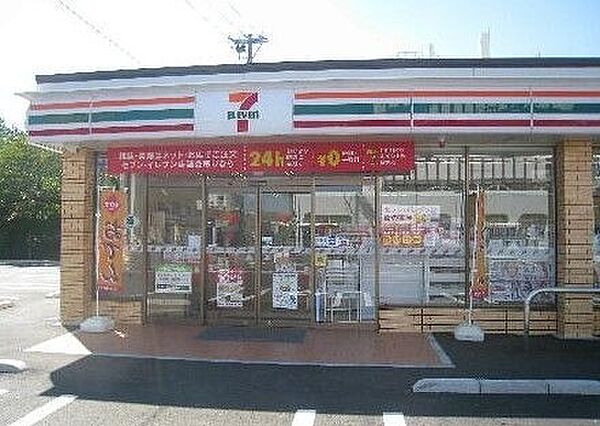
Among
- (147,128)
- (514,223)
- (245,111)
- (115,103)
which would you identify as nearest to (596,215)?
(514,223)

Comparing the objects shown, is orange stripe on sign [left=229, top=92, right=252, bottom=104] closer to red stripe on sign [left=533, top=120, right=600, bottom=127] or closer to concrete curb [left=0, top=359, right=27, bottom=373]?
red stripe on sign [left=533, top=120, right=600, bottom=127]

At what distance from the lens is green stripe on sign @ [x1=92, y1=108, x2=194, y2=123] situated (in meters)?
10.3

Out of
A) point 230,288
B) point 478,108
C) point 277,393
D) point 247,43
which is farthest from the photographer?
point 247,43

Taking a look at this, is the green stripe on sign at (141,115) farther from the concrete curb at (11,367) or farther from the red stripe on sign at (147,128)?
the concrete curb at (11,367)

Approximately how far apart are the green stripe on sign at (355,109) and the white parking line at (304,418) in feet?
15.6

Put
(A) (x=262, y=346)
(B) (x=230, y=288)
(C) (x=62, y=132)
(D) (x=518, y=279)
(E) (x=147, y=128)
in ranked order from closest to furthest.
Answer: (A) (x=262, y=346), (E) (x=147, y=128), (C) (x=62, y=132), (D) (x=518, y=279), (B) (x=230, y=288)

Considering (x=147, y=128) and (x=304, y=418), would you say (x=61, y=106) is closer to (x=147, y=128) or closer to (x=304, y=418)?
(x=147, y=128)

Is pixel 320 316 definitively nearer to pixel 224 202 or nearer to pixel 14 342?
pixel 224 202

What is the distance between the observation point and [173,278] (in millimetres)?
11883

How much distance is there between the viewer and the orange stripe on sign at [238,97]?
33.3 ft

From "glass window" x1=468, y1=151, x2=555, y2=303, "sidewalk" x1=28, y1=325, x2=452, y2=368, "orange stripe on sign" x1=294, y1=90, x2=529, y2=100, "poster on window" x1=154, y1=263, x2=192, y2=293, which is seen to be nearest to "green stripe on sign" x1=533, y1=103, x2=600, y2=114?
Answer: "orange stripe on sign" x1=294, y1=90, x2=529, y2=100

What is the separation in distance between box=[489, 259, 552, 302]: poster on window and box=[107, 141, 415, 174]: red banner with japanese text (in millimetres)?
2438

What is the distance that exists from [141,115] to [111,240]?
252 cm

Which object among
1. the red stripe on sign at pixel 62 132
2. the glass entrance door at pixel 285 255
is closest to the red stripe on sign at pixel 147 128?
the red stripe on sign at pixel 62 132
